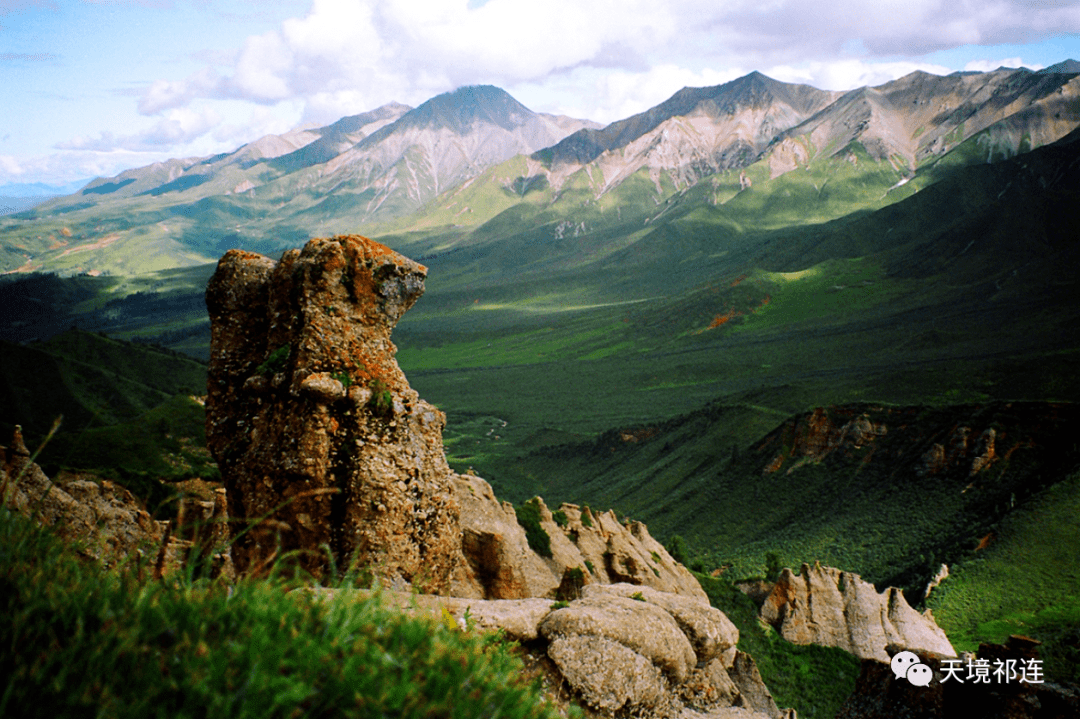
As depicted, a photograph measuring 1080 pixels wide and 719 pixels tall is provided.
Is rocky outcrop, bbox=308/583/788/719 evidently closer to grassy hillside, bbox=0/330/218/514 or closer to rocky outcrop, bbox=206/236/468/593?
rocky outcrop, bbox=206/236/468/593

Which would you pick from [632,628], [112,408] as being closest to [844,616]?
[632,628]

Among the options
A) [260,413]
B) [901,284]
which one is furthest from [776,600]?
[901,284]

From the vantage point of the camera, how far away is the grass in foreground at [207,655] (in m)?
3.23

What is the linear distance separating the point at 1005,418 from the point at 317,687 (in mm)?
65434

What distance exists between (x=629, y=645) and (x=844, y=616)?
25.9m

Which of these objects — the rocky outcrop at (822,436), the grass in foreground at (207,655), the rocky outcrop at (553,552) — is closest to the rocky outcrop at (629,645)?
the grass in foreground at (207,655)

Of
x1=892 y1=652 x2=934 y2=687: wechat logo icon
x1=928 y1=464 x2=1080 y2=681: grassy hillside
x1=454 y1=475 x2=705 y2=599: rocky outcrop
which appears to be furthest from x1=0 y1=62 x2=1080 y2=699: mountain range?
x1=892 y1=652 x2=934 y2=687: wechat logo icon

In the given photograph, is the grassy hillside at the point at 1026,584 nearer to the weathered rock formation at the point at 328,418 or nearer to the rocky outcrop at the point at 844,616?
the rocky outcrop at the point at 844,616

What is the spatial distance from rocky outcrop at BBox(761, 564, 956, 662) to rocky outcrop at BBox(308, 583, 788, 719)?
783 inches

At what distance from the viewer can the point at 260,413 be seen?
14.1m

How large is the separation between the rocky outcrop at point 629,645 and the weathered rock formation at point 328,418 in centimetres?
243

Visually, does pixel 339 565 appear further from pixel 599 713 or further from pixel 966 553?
pixel 966 553

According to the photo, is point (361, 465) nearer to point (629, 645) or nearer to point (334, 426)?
point (334, 426)

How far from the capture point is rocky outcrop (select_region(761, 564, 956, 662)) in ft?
101
